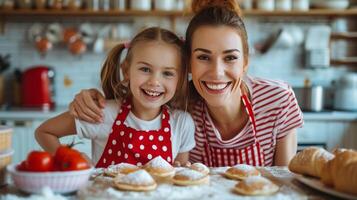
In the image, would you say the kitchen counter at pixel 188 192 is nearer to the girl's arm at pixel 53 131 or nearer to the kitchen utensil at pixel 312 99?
the girl's arm at pixel 53 131

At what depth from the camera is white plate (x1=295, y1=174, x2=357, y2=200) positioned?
2.98 ft

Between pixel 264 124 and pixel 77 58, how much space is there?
2262mm

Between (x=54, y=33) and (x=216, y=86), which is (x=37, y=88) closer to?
(x=54, y=33)

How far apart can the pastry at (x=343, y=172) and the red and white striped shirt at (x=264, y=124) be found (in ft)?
1.66

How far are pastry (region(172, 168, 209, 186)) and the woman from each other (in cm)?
37

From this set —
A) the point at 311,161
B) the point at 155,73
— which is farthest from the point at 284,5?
the point at 311,161

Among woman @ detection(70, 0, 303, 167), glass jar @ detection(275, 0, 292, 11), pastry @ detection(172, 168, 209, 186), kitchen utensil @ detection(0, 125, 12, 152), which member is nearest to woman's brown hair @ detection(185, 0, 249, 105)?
woman @ detection(70, 0, 303, 167)

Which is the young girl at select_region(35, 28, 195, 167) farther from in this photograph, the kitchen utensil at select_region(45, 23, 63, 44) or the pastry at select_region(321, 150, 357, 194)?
the kitchen utensil at select_region(45, 23, 63, 44)

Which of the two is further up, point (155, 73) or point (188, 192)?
point (155, 73)

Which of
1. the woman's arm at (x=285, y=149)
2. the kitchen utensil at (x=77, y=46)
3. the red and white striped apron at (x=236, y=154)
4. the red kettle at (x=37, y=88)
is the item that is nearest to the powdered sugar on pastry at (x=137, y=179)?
the red and white striped apron at (x=236, y=154)

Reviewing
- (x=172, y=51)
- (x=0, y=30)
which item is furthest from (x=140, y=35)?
(x=0, y=30)

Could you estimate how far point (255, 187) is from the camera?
0.94 m

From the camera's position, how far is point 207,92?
135 centimetres

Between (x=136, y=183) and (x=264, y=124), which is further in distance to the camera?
(x=264, y=124)
